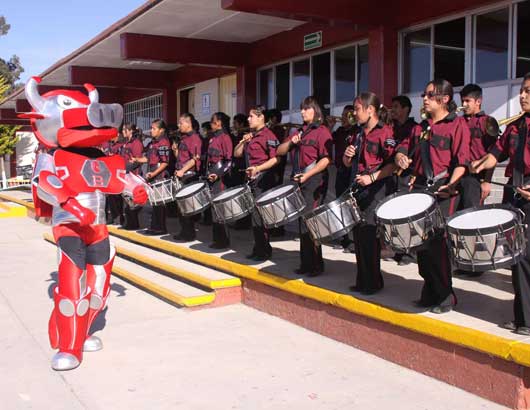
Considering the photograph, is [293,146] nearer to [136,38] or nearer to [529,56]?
[529,56]

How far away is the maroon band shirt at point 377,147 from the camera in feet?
16.6

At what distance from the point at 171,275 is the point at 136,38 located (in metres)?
4.83

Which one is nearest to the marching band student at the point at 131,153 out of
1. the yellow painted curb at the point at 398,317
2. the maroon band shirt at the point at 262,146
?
the maroon band shirt at the point at 262,146

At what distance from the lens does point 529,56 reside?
21.9ft

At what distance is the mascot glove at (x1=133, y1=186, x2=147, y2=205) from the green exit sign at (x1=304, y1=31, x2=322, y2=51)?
5.44 m

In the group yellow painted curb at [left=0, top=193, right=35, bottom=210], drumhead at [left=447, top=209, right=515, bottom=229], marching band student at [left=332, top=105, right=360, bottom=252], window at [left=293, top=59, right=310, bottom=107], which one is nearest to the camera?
drumhead at [left=447, top=209, right=515, bottom=229]

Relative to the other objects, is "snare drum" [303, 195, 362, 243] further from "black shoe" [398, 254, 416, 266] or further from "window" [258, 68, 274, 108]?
"window" [258, 68, 274, 108]

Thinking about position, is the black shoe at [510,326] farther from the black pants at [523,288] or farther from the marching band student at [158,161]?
the marching band student at [158,161]

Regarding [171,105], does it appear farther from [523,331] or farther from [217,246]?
[523,331]

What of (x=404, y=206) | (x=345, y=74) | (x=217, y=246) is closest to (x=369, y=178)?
(x=404, y=206)

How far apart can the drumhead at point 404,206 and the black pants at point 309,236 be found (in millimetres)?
1515

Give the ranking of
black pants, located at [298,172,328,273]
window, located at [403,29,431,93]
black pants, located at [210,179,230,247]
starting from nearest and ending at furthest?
black pants, located at [298,172,328,273]
black pants, located at [210,179,230,247]
window, located at [403,29,431,93]

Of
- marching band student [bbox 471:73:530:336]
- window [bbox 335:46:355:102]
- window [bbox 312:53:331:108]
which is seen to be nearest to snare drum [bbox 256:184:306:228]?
marching band student [bbox 471:73:530:336]

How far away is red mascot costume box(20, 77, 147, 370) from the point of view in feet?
14.5
